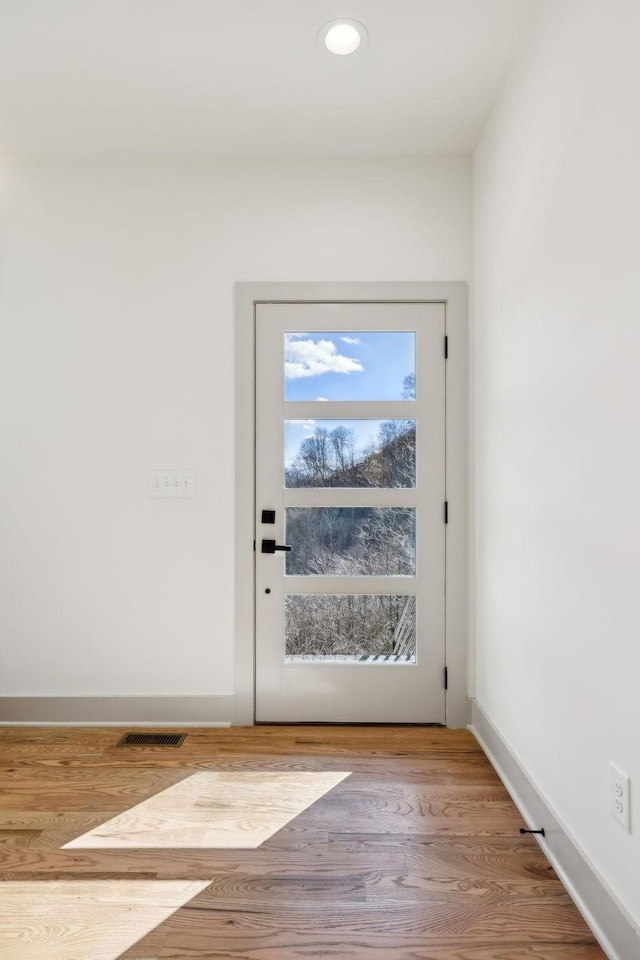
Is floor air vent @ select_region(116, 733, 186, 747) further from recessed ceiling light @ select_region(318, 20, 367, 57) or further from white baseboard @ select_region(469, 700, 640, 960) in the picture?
recessed ceiling light @ select_region(318, 20, 367, 57)

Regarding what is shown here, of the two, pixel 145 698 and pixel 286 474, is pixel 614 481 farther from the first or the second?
pixel 145 698

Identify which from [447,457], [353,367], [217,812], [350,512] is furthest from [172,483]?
[217,812]

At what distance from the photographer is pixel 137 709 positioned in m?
2.81

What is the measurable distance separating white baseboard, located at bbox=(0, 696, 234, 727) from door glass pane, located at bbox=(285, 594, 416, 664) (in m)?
0.43

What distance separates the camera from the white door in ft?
9.20

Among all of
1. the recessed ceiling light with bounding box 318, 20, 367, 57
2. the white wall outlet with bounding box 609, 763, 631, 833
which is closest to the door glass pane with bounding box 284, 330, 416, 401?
the recessed ceiling light with bounding box 318, 20, 367, 57

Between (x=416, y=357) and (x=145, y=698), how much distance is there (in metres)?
2.07

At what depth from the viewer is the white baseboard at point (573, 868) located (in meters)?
1.38

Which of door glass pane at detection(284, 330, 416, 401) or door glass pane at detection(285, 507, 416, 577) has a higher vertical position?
door glass pane at detection(284, 330, 416, 401)

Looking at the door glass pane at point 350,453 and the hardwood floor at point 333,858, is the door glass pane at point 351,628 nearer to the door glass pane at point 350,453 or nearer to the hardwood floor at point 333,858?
the hardwood floor at point 333,858

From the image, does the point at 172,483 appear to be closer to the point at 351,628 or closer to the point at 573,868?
the point at 351,628

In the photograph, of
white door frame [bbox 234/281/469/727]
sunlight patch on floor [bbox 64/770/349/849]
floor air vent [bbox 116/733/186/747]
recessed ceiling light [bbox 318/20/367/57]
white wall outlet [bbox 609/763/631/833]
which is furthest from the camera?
white door frame [bbox 234/281/469/727]

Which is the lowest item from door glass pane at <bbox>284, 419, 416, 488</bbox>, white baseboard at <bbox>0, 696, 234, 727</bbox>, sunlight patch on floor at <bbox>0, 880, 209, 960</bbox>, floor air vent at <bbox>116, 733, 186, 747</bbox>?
floor air vent at <bbox>116, 733, 186, 747</bbox>

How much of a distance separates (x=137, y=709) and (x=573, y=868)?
196 cm
